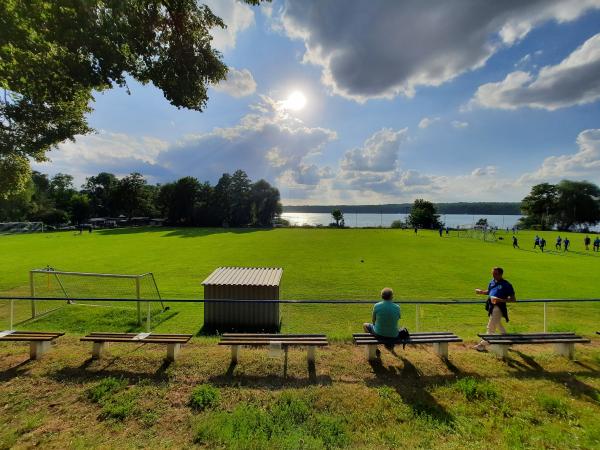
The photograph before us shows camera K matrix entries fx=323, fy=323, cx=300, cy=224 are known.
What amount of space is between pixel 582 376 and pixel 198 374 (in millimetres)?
7089

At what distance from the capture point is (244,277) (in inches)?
474

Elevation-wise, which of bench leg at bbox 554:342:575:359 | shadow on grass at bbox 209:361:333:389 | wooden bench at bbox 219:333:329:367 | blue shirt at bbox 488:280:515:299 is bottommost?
shadow on grass at bbox 209:361:333:389

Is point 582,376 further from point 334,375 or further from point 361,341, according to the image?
point 334,375

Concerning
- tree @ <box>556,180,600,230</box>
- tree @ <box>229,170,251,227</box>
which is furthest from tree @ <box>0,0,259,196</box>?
tree @ <box>556,180,600,230</box>

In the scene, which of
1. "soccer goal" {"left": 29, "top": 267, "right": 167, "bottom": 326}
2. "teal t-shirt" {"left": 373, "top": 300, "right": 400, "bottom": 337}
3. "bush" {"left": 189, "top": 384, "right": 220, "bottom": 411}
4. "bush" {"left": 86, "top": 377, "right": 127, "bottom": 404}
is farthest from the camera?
"soccer goal" {"left": 29, "top": 267, "right": 167, "bottom": 326}

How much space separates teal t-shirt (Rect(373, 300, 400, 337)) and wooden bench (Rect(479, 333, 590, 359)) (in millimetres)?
2055

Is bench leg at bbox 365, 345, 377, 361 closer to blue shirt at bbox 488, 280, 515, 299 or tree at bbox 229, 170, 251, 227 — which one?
blue shirt at bbox 488, 280, 515, 299

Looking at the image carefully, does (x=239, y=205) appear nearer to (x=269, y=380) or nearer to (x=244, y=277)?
(x=244, y=277)

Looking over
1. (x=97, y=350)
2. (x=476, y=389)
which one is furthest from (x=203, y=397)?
(x=476, y=389)

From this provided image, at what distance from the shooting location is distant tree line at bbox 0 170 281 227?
8825cm

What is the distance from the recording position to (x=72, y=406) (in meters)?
4.93

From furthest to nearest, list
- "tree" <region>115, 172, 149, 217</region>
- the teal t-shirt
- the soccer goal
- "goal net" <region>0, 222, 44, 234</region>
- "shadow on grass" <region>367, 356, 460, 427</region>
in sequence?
"tree" <region>115, 172, 149, 217</region>
"goal net" <region>0, 222, 44, 234</region>
the soccer goal
the teal t-shirt
"shadow on grass" <region>367, 356, 460, 427</region>

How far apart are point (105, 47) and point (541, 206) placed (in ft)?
376

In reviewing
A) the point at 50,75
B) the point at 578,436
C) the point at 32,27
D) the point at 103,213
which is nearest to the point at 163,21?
Answer: the point at 32,27
